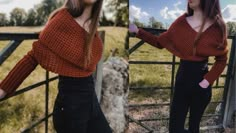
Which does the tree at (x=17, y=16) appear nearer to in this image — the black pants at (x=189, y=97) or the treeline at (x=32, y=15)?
the treeline at (x=32, y=15)

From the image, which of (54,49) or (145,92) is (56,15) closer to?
(54,49)

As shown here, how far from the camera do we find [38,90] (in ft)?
6.26

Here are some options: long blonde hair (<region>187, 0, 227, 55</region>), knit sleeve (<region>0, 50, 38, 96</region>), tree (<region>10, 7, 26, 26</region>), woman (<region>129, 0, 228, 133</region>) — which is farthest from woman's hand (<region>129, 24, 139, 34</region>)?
knit sleeve (<region>0, 50, 38, 96</region>)

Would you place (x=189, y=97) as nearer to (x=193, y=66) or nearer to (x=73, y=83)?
(x=193, y=66)

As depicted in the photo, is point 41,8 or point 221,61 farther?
point 221,61

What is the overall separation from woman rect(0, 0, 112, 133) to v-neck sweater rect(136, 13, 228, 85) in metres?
0.41

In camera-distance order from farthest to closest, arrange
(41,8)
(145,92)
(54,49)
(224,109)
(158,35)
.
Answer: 1. (224,109)
2. (145,92)
3. (158,35)
4. (41,8)
5. (54,49)

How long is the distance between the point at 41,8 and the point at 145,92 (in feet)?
2.14

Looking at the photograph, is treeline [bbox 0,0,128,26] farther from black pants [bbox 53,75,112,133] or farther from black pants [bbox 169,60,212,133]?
black pants [bbox 169,60,212,133]

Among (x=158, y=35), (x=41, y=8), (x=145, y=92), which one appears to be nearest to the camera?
(x=41, y=8)

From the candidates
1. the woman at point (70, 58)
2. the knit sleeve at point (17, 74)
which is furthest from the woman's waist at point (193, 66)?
the knit sleeve at point (17, 74)

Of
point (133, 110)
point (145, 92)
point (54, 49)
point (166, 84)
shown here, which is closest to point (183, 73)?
point (166, 84)

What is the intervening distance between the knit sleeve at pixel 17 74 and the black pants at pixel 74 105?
Answer: 147 millimetres

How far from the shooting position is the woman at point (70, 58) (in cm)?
127
